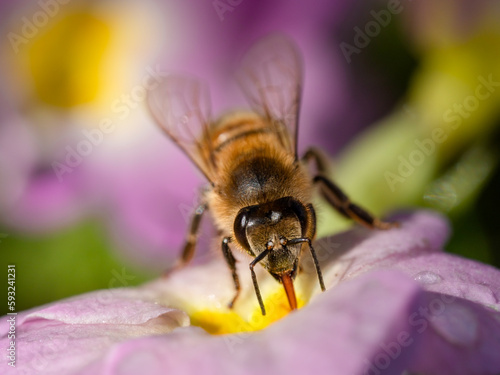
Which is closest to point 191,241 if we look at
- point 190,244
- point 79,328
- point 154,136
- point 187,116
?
point 190,244

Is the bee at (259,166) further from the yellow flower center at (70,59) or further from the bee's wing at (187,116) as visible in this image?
the yellow flower center at (70,59)

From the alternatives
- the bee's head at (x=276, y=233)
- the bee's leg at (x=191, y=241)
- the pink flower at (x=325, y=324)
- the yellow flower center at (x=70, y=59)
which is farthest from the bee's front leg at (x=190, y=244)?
the yellow flower center at (x=70, y=59)

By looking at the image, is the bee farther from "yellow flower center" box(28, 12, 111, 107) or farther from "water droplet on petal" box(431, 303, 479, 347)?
"yellow flower center" box(28, 12, 111, 107)

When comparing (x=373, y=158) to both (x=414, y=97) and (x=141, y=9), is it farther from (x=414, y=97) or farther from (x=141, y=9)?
(x=141, y=9)

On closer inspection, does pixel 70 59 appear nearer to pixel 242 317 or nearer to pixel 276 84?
pixel 276 84

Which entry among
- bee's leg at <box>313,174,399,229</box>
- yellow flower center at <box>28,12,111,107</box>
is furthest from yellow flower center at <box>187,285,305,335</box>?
yellow flower center at <box>28,12,111,107</box>
